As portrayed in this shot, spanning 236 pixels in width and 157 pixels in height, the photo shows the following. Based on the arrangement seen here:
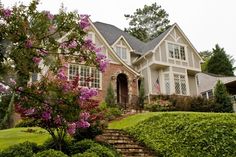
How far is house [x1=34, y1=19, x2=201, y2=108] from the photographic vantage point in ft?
81.9

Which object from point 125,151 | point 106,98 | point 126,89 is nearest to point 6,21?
point 125,151

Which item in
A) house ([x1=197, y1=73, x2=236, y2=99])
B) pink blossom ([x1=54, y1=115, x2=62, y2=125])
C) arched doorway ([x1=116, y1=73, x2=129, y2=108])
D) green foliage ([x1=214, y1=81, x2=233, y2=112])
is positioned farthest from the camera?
house ([x1=197, y1=73, x2=236, y2=99])

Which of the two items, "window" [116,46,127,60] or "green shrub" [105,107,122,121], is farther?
"window" [116,46,127,60]

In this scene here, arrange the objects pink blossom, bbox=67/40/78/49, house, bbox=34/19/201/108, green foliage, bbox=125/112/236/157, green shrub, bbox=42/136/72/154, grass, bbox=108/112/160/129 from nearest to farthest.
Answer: pink blossom, bbox=67/40/78/49 → green foliage, bbox=125/112/236/157 → green shrub, bbox=42/136/72/154 → grass, bbox=108/112/160/129 → house, bbox=34/19/201/108

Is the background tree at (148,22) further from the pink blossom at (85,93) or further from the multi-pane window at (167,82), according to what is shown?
the pink blossom at (85,93)

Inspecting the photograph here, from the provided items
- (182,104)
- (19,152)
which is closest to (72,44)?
(19,152)

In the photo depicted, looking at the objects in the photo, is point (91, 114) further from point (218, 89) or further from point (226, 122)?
point (218, 89)

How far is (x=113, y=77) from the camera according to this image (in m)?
24.6

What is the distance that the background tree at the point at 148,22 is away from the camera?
50737mm

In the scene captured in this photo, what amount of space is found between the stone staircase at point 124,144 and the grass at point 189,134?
35cm

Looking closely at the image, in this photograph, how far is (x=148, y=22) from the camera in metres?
51.6

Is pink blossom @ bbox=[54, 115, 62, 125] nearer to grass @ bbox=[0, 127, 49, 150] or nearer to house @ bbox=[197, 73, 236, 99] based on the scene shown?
grass @ bbox=[0, 127, 49, 150]

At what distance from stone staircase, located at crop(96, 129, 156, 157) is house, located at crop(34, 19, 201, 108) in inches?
371

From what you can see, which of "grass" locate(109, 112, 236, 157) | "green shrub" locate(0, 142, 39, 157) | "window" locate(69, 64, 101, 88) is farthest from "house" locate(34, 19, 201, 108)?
"green shrub" locate(0, 142, 39, 157)
